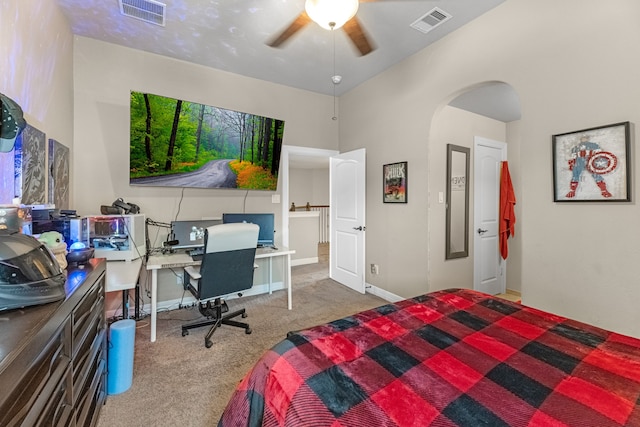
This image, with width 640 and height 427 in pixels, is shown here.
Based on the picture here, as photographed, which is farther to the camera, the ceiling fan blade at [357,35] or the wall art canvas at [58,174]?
the ceiling fan blade at [357,35]

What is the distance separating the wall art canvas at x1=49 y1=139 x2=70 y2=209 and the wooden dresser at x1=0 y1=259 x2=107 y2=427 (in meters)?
1.07

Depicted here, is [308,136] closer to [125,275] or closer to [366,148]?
[366,148]

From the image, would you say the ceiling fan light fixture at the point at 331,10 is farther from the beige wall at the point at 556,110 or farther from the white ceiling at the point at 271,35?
the beige wall at the point at 556,110

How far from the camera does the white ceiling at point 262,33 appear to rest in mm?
2314

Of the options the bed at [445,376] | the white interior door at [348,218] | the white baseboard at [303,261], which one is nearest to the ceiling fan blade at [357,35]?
the white interior door at [348,218]

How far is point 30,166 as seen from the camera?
1723 millimetres

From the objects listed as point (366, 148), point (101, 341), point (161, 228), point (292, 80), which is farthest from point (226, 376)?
point (292, 80)

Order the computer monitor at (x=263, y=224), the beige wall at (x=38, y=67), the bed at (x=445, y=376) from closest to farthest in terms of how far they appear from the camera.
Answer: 1. the bed at (x=445, y=376)
2. the beige wall at (x=38, y=67)
3. the computer monitor at (x=263, y=224)

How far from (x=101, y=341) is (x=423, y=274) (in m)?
2.88

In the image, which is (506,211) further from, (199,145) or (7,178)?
(7,178)

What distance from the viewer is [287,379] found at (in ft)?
3.05

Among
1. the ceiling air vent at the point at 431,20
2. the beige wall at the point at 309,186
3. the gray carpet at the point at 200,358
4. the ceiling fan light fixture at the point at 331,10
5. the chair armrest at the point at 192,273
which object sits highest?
the ceiling air vent at the point at 431,20

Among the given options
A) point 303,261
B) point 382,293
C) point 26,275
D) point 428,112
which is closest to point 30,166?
point 26,275

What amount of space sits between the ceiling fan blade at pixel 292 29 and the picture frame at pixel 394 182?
71.5 inches
